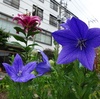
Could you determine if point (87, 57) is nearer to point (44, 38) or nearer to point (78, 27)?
point (78, 27)

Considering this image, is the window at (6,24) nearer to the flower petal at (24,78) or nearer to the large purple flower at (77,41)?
the flower petal at (24,78)

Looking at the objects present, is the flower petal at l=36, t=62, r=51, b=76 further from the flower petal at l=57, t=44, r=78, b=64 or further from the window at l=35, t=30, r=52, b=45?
the window at l=35, t=30, r=52, b=45

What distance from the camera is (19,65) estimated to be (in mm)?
1157

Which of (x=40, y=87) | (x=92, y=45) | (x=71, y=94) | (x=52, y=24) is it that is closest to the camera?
(x=92, y=45)

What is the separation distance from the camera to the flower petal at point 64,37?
84cm

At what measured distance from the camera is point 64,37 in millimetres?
858

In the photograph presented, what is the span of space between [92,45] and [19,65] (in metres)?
0.43

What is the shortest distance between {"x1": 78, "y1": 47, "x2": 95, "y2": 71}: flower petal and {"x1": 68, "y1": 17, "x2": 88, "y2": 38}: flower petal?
5 cm

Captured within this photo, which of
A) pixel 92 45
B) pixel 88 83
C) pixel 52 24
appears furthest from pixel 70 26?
pixel 52 24

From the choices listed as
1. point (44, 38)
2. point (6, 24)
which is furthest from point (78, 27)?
point (44, 38)

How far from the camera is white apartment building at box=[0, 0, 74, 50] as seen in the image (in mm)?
17597

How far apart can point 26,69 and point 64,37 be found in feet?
1.05

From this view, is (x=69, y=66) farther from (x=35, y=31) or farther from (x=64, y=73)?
(x=35, y=31)

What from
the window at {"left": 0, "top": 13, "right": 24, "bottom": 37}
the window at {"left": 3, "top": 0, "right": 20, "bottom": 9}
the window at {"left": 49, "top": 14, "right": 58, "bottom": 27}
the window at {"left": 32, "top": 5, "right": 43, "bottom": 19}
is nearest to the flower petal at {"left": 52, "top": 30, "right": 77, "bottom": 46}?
the window at {"left": 0, "top": 13, "right": 24, "bottom": 37}
